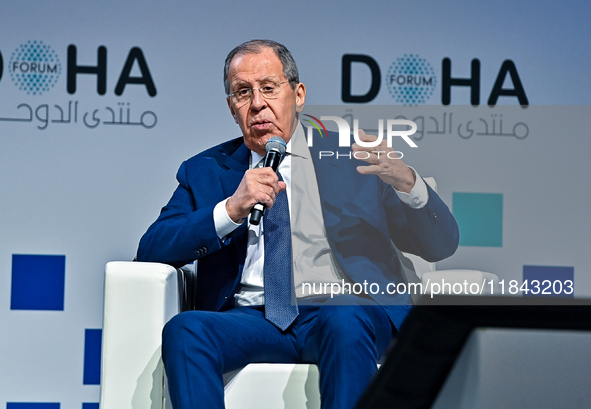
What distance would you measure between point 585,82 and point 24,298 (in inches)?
98.8

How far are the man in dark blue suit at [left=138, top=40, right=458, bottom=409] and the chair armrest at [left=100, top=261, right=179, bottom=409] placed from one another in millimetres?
96

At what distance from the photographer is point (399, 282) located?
1.61 metres

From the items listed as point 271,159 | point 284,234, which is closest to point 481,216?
point 284,234

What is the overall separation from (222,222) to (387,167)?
16.8 inches

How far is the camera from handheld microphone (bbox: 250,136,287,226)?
1.40 m

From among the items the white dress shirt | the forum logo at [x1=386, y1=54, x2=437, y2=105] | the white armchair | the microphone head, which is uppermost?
the forum logo at [x1=386, y1=54, x2=437, y2=105]

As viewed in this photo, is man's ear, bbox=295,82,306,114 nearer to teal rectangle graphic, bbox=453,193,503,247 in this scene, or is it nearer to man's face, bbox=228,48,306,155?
man's face, bbox=228,48,306,155

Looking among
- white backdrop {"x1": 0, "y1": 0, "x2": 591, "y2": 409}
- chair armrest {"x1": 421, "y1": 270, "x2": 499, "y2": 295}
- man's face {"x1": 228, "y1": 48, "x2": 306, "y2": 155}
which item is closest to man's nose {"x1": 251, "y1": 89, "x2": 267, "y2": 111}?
man's face {"x1": 228, "y1": 48, "x2": 306, "y2": 155}

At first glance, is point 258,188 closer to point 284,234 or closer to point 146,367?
point 284,234

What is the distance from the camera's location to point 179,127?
2.58 metres

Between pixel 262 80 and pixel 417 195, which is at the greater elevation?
pixel 262 80

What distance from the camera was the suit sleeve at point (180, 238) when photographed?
1.53m

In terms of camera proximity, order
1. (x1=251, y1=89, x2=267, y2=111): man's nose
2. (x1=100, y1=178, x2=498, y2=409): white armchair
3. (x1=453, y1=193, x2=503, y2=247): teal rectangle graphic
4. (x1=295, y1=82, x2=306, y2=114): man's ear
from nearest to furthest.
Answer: (x1=100, y1=178, x2=498, y2=409): white armchair → (x1=251, y1=89, x2=267, y2=111): man's nose → (x1=295, y1=82, x2=306, y2=114): man's ear → (x1=453, y1=193, x2=503, y2=247): teal rectangle graphic

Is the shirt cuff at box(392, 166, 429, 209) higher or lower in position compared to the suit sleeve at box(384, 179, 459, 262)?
higher
